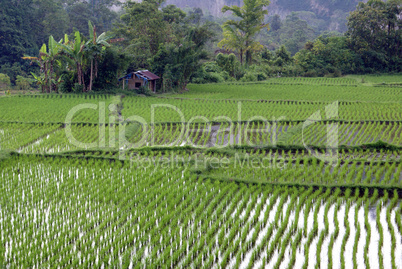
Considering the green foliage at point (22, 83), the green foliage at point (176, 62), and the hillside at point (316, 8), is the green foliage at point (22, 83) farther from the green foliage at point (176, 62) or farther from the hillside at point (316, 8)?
the hillside at point (316, 8)

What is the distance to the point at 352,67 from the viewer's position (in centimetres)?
2489

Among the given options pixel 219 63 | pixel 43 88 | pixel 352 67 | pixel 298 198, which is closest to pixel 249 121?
pixel 298 198

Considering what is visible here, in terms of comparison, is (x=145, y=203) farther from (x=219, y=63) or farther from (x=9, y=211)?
(x=219, y=63)

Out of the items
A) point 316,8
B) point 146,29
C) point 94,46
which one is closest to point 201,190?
point 94,46

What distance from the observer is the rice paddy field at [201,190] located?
407 centimetres

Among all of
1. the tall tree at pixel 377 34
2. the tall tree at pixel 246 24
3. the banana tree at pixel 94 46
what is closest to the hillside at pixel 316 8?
the tall tree at pixel 377 34

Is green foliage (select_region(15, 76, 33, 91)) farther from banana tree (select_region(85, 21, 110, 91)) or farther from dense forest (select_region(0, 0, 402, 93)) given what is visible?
banana tree (select_region(85, 21, 110, 91))

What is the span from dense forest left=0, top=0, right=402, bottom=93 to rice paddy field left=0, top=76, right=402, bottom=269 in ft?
16.5

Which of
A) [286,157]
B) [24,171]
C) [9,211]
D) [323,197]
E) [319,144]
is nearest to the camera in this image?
[9,211]

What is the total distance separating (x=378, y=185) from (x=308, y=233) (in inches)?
69.9

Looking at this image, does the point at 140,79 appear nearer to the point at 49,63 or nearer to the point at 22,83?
the point at 49,63

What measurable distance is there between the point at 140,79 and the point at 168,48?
1749 millimetres

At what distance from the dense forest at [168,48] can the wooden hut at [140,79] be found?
0.39 metres

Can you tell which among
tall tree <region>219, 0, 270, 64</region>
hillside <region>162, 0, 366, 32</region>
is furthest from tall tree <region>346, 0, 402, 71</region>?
hillside <region>162, 0, 366, 32</region>
